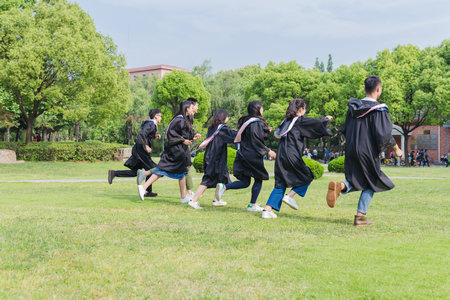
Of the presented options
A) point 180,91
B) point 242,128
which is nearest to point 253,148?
point 242,128

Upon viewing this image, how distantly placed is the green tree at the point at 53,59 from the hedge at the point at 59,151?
A: 129 cm

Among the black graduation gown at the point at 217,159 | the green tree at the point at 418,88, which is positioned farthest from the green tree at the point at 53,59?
the green tree at the point at 418,88

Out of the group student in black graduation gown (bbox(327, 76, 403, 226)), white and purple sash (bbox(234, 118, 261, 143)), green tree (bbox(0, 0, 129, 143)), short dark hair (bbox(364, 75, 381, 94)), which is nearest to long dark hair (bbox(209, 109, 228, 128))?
white and purple sash (bbox(234, 118, 261, 143))

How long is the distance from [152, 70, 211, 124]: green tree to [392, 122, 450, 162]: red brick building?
2036cm

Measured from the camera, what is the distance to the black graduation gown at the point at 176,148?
307 inches

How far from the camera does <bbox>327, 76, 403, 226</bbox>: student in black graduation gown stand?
18.7 ft

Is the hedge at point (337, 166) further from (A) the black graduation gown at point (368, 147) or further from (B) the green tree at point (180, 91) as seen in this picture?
(B) the green tree at point (180, 91)

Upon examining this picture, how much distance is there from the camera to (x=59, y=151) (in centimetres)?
2517

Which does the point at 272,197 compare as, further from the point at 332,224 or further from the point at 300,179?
the point at 332,224

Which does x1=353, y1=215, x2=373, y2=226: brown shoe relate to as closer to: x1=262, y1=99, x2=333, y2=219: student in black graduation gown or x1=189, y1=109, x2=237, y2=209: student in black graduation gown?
x1=262, y1=99, x2=333, y2=219: student in black graduation gown

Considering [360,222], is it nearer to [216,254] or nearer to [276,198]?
[276,198]

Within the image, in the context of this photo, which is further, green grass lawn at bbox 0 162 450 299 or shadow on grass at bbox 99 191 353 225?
shadow on grass at bbox 99 191 353 225

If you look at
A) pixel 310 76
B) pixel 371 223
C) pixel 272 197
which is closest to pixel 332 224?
pixel 371 223

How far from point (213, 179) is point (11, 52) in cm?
1932
